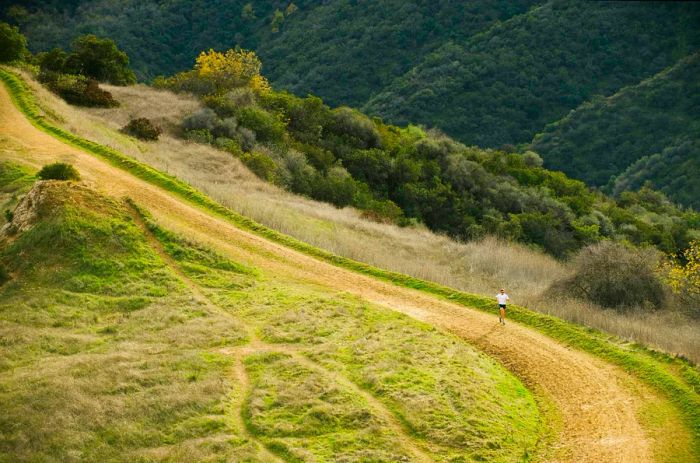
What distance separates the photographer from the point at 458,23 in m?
113

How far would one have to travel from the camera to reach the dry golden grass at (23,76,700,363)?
853 inches

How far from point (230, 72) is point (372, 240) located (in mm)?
30021

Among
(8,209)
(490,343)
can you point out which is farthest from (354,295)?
(8,209)

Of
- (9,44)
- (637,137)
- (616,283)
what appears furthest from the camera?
(637,137)

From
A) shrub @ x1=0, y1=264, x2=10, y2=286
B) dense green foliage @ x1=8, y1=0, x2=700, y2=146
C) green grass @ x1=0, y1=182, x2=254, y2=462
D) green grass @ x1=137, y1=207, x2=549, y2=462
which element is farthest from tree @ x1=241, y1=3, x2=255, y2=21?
shrub @ x1=0, y1=264, x2=10, y2=286

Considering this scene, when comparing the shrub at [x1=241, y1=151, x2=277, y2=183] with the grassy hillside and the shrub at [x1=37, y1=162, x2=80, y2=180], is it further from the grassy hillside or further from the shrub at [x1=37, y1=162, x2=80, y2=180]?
the grassy hillside

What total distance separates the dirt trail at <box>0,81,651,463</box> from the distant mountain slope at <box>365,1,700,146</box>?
6723 centimetres

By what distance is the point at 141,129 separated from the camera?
1497 inches

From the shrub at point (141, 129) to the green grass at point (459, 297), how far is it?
4.72 metres

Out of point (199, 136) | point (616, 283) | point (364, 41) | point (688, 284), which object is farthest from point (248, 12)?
point (688, 284)

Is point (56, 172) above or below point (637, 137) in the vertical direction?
below

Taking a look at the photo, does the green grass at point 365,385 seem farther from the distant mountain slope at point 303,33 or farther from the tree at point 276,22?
the tree at point 276,22

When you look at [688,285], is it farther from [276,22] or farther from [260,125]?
[276,22]

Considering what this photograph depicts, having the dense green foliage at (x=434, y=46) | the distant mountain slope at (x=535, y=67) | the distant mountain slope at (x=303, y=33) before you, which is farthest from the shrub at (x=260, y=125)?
the distant mountain slope at (x=303, y=33)
